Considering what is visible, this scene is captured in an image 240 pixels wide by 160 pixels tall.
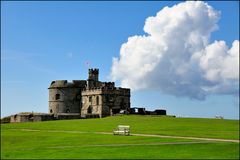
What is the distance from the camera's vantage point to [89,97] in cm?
10012

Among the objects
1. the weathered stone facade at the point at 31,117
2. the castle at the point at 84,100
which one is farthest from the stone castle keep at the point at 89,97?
the weathered stone facade at the point at 31,117

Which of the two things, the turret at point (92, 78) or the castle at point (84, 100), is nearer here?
the castle at point (84, 100)

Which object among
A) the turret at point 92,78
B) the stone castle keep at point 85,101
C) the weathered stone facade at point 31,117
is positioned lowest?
the weathered stone facade at point 31,117

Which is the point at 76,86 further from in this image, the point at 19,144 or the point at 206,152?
the point at 206,152

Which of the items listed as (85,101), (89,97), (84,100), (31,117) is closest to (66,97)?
(84,100)

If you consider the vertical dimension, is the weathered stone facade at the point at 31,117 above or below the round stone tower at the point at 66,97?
below

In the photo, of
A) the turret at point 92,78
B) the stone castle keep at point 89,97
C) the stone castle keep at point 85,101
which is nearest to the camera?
the stone castle keep at point 85,101

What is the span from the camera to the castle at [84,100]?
8984 cm

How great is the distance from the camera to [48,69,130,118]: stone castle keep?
313ft

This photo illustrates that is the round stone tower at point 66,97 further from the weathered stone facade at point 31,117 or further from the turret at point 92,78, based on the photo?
the weathered stone facade at point 31,117

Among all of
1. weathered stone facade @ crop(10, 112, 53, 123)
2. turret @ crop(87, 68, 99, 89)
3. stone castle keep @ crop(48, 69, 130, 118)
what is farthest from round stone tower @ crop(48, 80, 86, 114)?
weathered stone facade @ crop(10, 112, 53, 123)

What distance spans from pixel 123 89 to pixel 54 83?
1994 cm

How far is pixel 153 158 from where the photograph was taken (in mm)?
24344

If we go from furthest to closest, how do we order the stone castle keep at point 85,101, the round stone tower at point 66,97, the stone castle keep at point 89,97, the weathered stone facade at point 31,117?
the round stone tower at point 66,97 → the stone castle keep at point 89,97 → the stone castle keep at point 85,101 → the weathered stone facade at point 31,117
